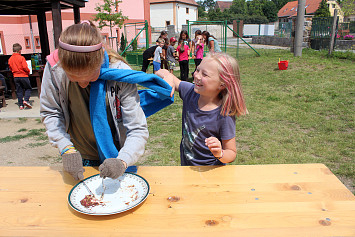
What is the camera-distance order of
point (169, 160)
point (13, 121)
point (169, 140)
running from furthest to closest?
point (13, 121)
point (169, 140)
point (169, 160)

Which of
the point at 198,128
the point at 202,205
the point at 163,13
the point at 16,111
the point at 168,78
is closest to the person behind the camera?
the point at 202,205

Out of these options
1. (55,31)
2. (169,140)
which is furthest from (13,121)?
(169,140)

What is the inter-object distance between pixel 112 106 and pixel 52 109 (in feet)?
1.10

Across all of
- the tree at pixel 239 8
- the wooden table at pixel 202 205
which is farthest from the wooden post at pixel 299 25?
the tree at pixel 239 8

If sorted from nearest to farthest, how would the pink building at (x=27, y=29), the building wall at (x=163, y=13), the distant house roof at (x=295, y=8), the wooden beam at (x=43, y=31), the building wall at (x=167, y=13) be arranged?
1. the wooden beam at (x=43, y=31)
2. the pink building at (x=27, y=29)
3. the building wall at (x=167, y=13)
4. the building wall at (x=163, y=13)
5. the distant house roof at (x=295, y=8)

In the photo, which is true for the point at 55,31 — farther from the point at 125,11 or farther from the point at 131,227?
the point at 125,11

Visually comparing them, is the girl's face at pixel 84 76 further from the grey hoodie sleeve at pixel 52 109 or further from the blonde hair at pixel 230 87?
the blonde hair at pixel 230 87

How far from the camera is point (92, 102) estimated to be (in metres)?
1.55

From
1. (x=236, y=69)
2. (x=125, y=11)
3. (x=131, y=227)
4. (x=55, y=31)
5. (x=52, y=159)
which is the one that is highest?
(x=125, y=11)

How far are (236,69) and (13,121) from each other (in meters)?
5.40

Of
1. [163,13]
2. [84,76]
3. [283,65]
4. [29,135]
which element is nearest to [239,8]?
[163,13]

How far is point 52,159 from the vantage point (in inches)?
157

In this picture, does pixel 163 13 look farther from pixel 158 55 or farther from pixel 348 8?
pixel 158 55

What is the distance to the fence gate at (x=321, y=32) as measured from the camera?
13375mm
